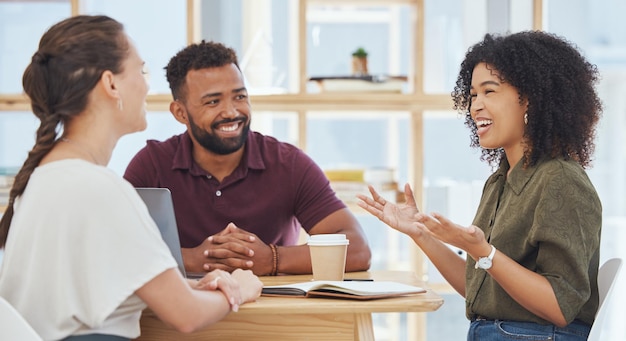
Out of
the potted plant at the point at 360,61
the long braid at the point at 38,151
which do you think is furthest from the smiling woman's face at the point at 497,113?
the potted plant at the point at 360,61

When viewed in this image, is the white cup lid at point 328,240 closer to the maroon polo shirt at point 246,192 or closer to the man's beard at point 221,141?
the maroon polo shirt at point 246,192

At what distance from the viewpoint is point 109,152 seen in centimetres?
171

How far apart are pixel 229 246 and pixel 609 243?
212cm

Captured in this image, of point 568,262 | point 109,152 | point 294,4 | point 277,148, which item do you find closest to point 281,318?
point 109,152

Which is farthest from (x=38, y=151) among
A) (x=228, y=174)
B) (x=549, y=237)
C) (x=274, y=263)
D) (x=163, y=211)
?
(x=228, y=174)

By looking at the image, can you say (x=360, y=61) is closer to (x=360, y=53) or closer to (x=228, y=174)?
(x=360, y=53)

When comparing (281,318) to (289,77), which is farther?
(289,77)

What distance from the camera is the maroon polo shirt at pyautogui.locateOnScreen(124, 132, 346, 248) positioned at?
274cm

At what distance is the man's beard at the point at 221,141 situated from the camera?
2826mm

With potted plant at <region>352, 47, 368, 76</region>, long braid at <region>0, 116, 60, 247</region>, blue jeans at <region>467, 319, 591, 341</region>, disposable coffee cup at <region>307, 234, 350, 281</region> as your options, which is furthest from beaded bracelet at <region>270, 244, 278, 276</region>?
potted plant at <region>352, 47, 368, 76</region>

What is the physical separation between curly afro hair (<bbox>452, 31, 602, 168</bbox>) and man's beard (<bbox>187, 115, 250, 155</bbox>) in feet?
3.09

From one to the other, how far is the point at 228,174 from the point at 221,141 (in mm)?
108

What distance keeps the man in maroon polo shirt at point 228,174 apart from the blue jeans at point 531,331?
2.21 ft

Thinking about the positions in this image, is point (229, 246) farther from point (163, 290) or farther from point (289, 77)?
point (289, 77)
